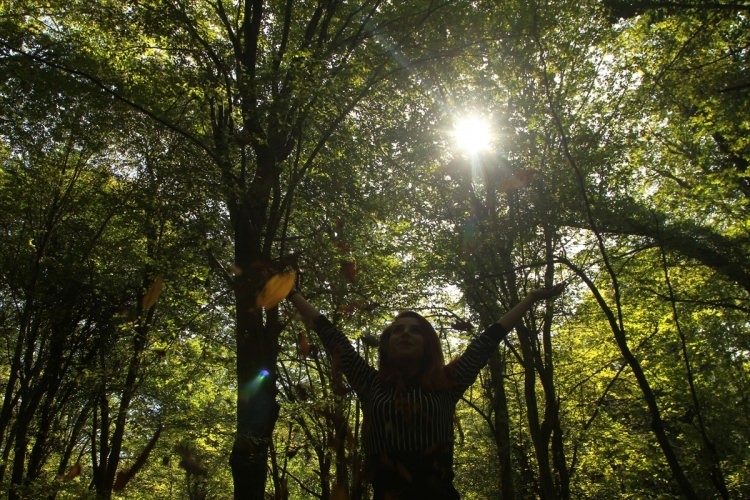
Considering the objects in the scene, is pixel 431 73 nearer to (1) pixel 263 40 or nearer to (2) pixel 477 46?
(2) pixel 477 46

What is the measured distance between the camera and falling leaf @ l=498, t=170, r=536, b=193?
6020 mm

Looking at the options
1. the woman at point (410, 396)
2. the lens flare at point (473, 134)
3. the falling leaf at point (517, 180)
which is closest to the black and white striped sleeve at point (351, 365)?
the woman at point (410, 396)

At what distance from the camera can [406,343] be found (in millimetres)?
2146

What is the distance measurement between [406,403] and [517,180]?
17.4ft

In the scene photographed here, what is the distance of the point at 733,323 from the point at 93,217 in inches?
710

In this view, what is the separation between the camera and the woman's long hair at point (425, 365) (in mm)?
2082

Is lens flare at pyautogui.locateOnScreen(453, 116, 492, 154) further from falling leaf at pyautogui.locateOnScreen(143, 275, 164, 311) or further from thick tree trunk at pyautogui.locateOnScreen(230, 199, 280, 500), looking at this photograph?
falling leaf at pyautogui.locateOnScreen(143, 275, 164, 311)

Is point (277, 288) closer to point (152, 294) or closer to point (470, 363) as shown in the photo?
point (470, 363)

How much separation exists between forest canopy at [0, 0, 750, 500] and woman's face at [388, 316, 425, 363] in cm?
63

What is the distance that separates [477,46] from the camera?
6219mm

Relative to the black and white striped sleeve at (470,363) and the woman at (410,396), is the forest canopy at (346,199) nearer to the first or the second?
the woman at (410,396)

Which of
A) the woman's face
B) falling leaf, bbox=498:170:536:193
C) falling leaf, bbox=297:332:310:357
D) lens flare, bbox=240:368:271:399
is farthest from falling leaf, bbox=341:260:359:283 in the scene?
the woman's face

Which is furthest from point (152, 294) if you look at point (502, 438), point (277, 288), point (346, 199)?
point (502, 438)

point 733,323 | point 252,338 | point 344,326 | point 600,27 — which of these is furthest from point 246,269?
point 733,323
